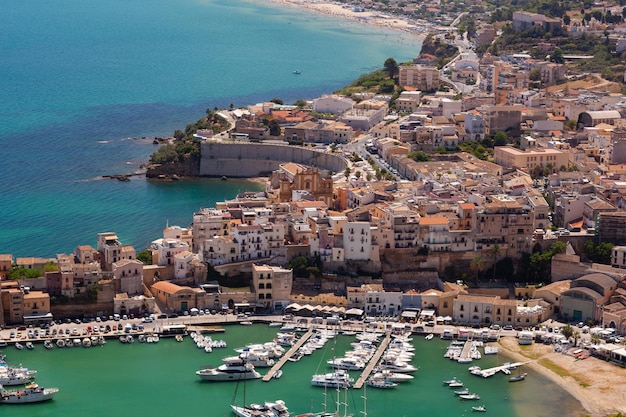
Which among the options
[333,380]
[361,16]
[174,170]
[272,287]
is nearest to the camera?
[333,380]

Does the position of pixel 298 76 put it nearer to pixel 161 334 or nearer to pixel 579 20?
pixel 579 20

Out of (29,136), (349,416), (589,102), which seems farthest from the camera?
(29,136)

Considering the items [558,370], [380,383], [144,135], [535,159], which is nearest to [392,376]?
[380,383]

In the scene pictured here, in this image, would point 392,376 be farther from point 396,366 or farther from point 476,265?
point 476,265

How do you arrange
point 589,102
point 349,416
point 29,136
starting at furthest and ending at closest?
point 29,136 → point 589,102 → point 349,416

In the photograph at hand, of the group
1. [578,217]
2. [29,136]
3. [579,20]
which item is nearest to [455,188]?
[578,217]

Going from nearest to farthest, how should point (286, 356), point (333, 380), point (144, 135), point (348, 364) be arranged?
point (333, 380)
point (348, 364)
point (286, 356)
point (144, 135)

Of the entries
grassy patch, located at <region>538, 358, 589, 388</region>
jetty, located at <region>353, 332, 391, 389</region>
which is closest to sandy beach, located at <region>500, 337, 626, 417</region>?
grassy patch, located at <region>538, 358, 589, 388</region>
